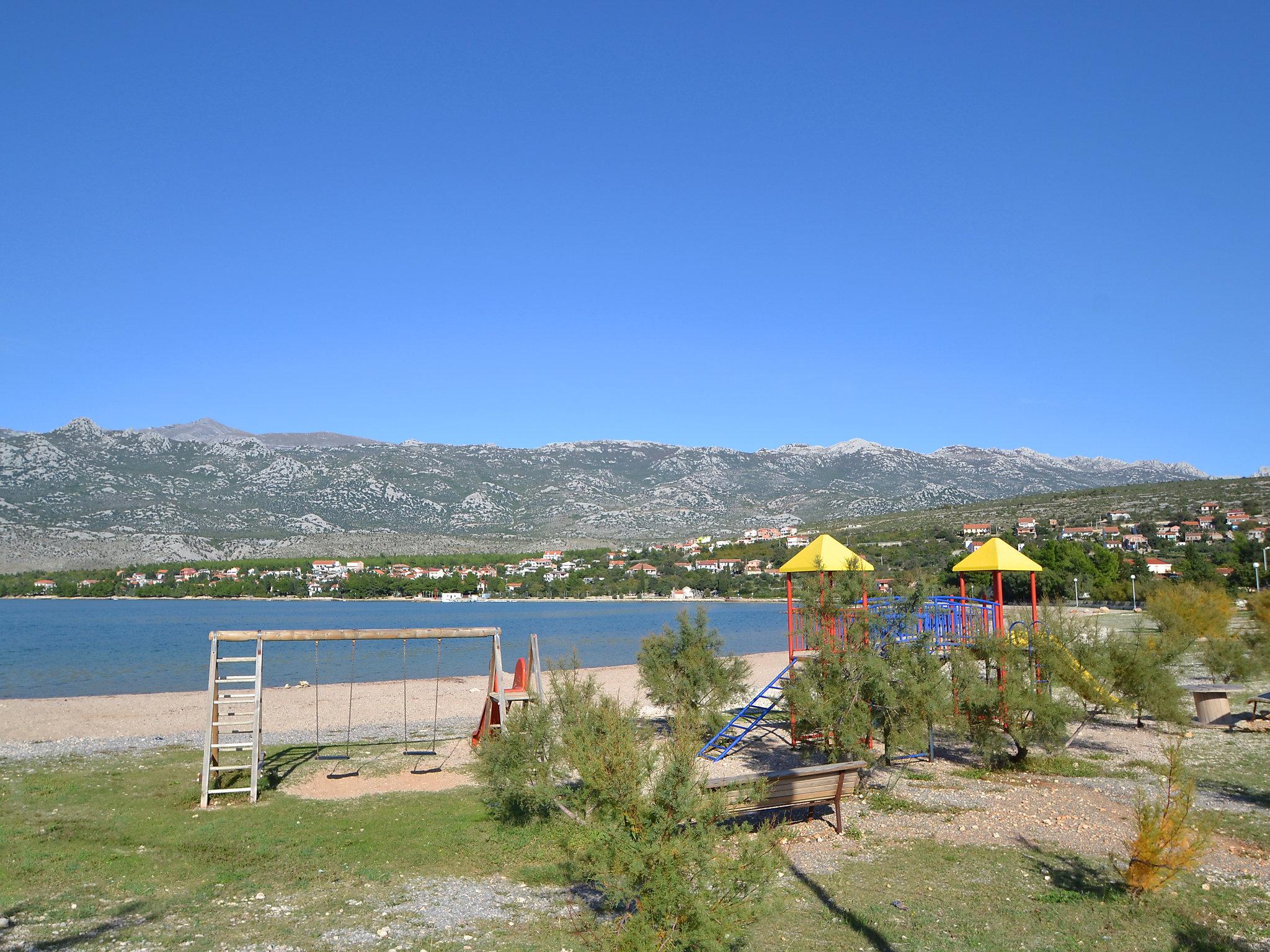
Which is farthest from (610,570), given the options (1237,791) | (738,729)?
→ (1237,791)

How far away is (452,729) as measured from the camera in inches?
A: 676

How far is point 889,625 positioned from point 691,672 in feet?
12.0

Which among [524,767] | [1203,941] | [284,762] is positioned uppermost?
[524,767]

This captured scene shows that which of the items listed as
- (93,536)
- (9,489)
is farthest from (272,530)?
(9,489)

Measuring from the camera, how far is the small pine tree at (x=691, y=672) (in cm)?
1369

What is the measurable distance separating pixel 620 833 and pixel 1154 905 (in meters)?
4.61

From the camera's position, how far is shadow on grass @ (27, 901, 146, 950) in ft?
19.5

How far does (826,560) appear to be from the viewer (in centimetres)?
1343

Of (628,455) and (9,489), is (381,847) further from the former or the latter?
(628,455)

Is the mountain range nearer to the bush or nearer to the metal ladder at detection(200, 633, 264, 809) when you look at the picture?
the metal ladder at detection(200, 633, 264, 809)

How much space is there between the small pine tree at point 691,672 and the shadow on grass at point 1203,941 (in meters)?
7.84

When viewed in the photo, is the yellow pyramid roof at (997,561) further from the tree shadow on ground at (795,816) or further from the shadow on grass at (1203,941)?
the shadow on grass at (1203,941)

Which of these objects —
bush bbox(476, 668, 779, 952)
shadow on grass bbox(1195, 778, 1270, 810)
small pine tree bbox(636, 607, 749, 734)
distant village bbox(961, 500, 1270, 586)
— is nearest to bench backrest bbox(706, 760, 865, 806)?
bush bbox(476, 668, 779, 952)

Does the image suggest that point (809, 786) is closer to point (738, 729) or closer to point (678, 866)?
point (678, 866)
